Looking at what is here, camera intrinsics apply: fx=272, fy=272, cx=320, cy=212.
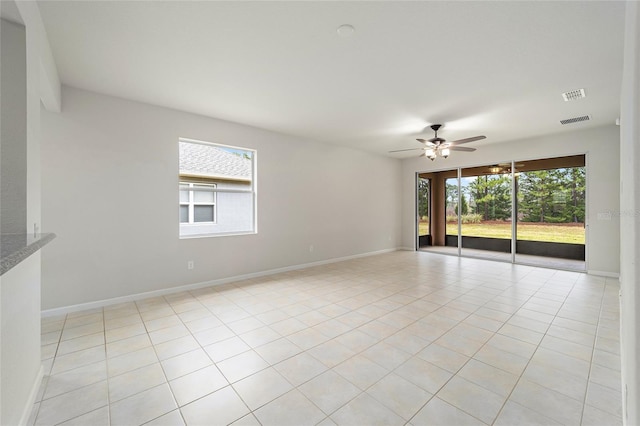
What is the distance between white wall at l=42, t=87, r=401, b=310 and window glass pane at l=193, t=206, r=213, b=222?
13.9 inches

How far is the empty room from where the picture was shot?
5.67ft

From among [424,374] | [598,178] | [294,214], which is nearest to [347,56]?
[424,374]

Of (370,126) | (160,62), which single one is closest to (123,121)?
(160,62)

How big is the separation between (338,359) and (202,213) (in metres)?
3.26

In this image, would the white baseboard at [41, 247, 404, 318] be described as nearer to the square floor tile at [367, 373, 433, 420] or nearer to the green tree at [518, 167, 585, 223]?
the square floor tile at [367, 373, 433, 420]

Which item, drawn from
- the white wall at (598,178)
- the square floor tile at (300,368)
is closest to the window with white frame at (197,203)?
A: the square floor tile at (300,368)

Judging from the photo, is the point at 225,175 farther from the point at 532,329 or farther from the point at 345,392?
the point at 532,329

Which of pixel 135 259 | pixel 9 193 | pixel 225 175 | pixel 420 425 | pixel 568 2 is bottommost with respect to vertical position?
pixel 420 425

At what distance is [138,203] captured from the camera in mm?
3758

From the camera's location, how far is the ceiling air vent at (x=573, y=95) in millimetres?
3418

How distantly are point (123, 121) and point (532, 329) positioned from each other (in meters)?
5.45

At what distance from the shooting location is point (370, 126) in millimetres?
4934

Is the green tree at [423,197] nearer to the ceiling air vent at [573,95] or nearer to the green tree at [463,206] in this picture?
the green tree at [463,206]

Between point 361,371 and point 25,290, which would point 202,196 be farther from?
point 361,371
